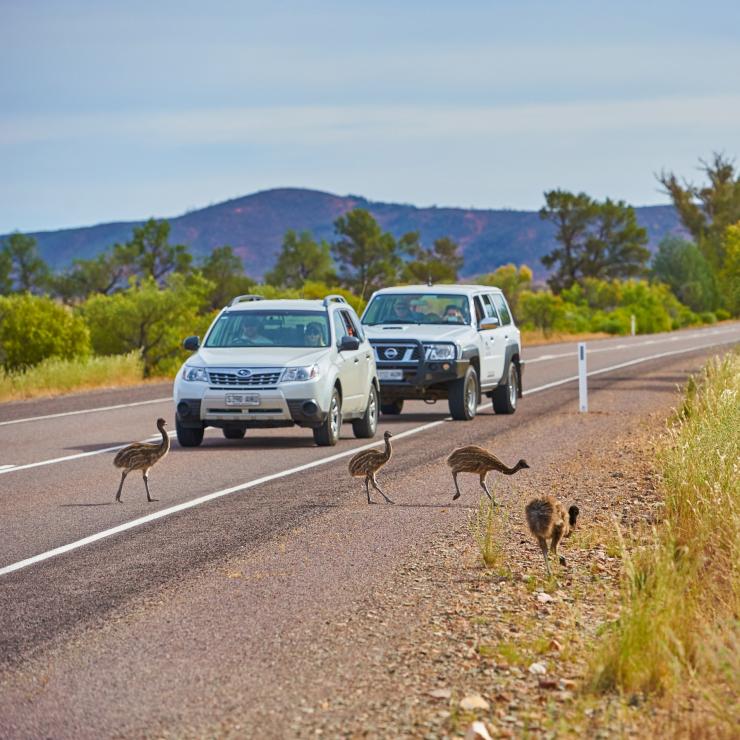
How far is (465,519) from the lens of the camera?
449 inches

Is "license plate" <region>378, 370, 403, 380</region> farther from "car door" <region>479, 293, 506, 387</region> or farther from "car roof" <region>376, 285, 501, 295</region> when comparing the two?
"car roof" <region>376, 285, 501, 295</region>

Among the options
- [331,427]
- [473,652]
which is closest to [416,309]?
[331,427]

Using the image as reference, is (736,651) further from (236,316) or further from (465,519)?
(236,316)

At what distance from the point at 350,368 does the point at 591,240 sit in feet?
315

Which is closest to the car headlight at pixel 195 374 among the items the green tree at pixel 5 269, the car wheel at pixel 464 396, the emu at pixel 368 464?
the emu at pixel 368 464

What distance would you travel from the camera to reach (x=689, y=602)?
7.35 metres

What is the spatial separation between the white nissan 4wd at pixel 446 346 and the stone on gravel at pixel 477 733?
48.1 ft

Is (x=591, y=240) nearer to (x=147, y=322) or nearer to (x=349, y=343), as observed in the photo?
(x=147, y=322)

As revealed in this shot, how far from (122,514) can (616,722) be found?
22.6 feet

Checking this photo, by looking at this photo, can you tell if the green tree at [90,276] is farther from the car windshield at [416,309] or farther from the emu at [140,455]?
the emu at [140,455]

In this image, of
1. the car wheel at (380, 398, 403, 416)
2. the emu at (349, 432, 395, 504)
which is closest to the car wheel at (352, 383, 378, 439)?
the car wheel at (380, 398, 403, 416)

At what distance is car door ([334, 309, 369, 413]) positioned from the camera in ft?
58.0

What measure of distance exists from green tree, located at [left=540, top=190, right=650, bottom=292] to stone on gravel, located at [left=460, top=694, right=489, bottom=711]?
345 feet

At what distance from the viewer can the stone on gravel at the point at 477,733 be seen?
5.57m
